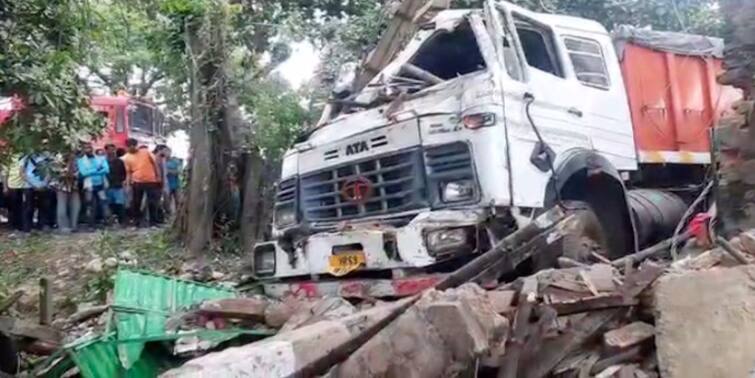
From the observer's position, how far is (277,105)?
11883 millimetres

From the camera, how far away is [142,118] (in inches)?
753

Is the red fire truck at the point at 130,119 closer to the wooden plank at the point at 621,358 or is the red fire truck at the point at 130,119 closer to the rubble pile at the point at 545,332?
the rubble pile at the point at 545,332

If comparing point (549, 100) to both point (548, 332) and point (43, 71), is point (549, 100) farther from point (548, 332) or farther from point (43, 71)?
point (43, 71)

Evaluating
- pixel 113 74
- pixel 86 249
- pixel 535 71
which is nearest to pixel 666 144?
pixel 535 71

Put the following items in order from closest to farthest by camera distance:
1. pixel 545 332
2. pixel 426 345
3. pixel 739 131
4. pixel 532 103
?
pixel 426 345 < pixel 545 332 < pixel 739 131 < pixel 532 103

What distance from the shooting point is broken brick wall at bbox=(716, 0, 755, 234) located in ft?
16.5

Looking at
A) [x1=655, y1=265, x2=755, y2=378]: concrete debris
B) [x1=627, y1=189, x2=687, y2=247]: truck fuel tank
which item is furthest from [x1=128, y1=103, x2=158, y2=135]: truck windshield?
[x1=655, y1=265, x2=755, y2=378]: concrete debris

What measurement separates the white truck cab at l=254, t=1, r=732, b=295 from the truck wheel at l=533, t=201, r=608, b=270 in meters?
0.14

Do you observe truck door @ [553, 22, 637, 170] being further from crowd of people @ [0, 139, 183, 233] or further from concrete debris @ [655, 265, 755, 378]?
crowd of people @ [0, 139, 183, 233]

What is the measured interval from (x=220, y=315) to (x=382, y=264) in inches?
43.9

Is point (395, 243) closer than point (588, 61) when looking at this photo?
Yes

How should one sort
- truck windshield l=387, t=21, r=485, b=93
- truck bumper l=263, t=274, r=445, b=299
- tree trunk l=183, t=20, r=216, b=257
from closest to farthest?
truck bumper l=263, t=274, r=445, b=299, truck windshield l=387, t=21, r=485, b=93, tree trunk l=183, t=20, r=216, b=257

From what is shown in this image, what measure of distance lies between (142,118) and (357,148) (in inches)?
543

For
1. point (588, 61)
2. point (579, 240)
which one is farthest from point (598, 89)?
point (579, 240)
